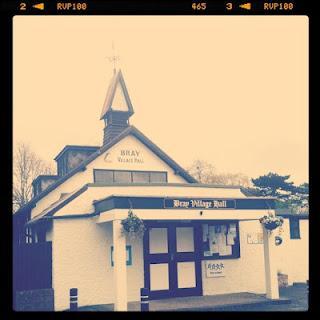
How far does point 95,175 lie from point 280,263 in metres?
8.57

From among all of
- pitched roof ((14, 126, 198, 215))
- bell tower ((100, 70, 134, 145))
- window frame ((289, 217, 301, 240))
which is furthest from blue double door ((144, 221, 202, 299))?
bell tower ((100, 70, 134, 145))

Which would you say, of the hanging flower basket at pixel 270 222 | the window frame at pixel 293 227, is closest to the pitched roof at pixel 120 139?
the window frame at pixel 293 227

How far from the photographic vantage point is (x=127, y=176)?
62.0ft

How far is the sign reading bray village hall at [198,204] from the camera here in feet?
45.4

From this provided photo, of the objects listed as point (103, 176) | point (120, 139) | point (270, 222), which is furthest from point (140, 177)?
point (270, 222)

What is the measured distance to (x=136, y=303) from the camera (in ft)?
47.0

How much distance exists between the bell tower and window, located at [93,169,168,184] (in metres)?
2.88

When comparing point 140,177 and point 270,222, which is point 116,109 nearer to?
point 140,177

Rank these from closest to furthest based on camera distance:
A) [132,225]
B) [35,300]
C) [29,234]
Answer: [132,225], [35,300], [29,234]

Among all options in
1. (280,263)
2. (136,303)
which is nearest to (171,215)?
(136,303)

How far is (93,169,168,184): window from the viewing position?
18453mm

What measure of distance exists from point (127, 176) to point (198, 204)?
5.38 m

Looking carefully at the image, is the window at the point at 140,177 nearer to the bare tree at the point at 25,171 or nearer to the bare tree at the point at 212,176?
the bare tree at the point at 25,171
